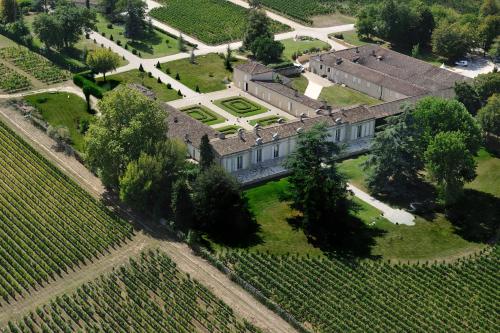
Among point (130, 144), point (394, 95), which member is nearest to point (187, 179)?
point (130, 144)

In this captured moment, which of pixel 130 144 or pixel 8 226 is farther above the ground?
pixel 130 144

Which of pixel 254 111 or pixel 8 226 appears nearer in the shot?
pixel 8 226

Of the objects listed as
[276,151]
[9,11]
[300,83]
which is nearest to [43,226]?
[276,151]

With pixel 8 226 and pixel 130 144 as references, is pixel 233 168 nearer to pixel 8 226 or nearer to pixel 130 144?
pixel 130 144

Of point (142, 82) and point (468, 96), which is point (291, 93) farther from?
point (468, 96)

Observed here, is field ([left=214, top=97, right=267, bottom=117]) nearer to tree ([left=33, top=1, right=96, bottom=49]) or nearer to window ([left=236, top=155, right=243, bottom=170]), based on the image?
window ([left=236, top=155, right=243, bottom=170])

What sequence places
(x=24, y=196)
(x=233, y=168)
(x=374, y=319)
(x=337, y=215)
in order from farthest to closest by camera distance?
(x=233, y=168) → (x=24, y=196) → (x=337, y=215) → (x=374, y=319)
